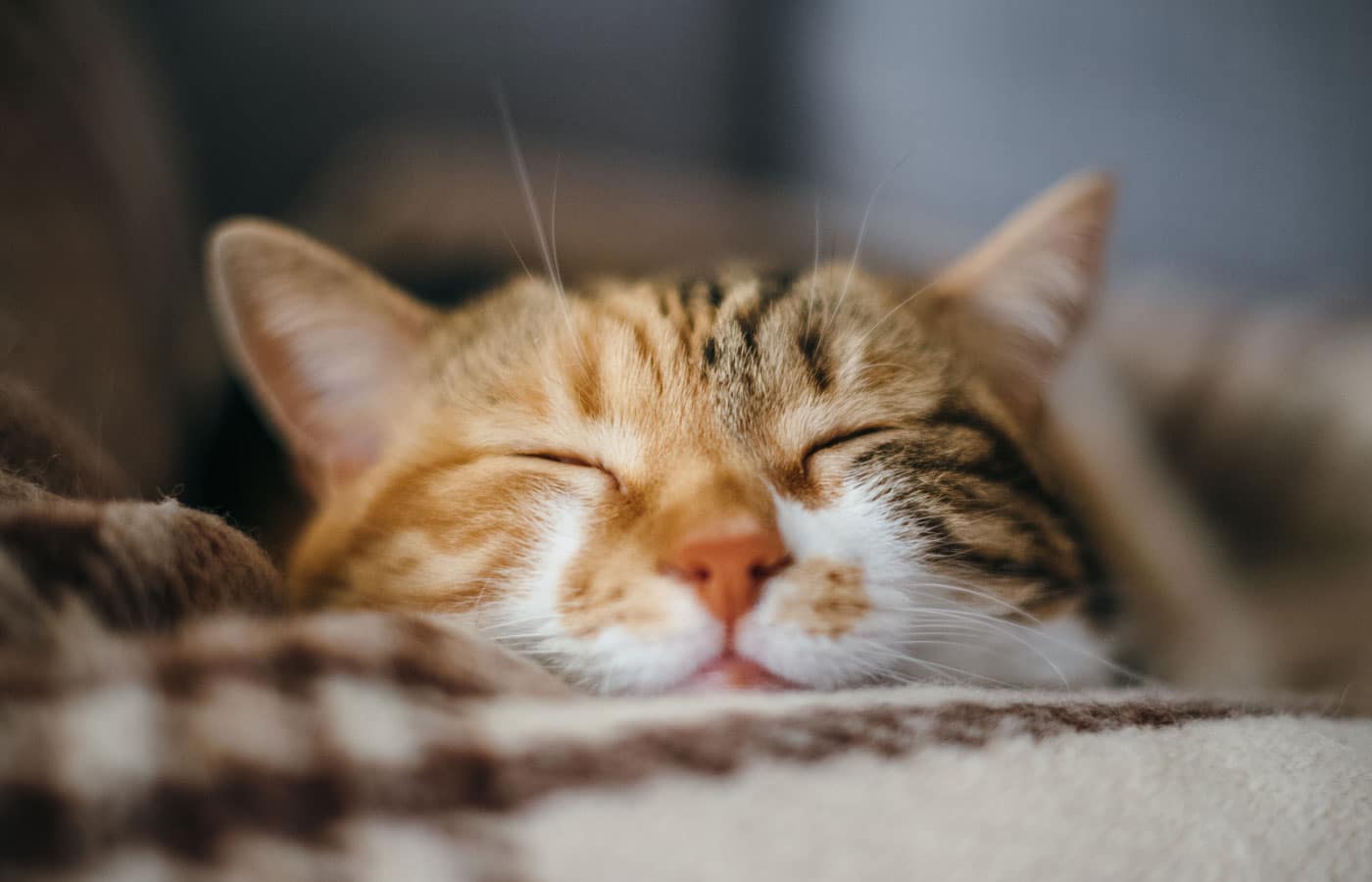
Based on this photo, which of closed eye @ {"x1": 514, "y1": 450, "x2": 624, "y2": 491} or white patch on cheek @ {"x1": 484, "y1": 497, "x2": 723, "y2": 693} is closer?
white patch on cheek @ {"x1": 484, "y1": 497, "x2": 723, "y2": 693}

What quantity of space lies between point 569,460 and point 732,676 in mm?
274

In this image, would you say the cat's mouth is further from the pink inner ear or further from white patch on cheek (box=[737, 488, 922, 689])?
the pink inner ear

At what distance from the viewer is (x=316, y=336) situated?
2.88 ft

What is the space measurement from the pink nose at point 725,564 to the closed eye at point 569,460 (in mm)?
147

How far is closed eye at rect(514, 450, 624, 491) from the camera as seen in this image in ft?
2.51

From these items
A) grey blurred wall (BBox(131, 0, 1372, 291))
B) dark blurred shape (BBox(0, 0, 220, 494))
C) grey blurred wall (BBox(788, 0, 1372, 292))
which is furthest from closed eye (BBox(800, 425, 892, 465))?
grey blurred wall (BBox(788, 0, 1372, 292))

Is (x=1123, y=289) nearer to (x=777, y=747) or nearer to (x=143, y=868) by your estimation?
(x=777, y=747)

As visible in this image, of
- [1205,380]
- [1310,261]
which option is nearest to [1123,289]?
[1205,380]

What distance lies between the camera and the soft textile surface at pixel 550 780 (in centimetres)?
34

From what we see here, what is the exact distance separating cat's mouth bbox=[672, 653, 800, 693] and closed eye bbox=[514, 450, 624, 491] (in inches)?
7.7

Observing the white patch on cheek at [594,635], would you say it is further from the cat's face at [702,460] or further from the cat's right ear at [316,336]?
the cat's right ear at [316,336]

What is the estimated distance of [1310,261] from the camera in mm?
1785

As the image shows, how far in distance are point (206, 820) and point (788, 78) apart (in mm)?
2341

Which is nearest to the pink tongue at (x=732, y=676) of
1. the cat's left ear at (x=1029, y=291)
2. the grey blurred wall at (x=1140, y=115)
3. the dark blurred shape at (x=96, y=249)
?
the cat's left ear at (x=1029, y=291)
